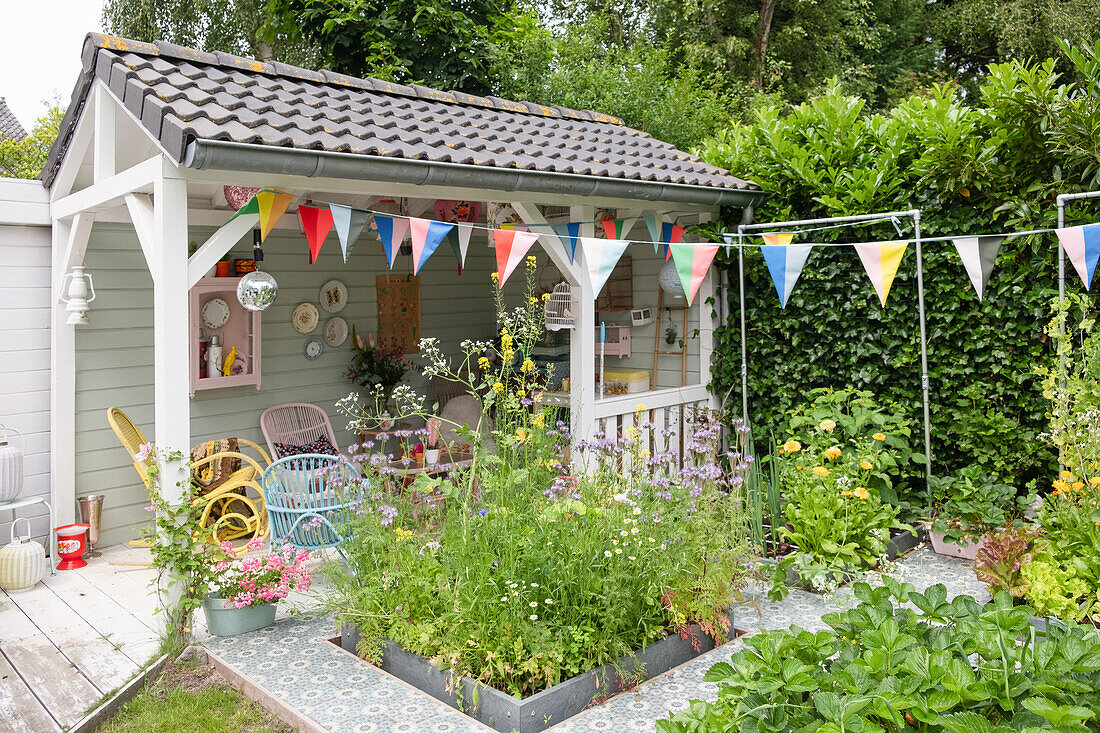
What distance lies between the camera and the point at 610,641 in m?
3.04

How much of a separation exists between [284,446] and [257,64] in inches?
103

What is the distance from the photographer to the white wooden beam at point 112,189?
357cm

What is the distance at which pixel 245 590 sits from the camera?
3.64 meters

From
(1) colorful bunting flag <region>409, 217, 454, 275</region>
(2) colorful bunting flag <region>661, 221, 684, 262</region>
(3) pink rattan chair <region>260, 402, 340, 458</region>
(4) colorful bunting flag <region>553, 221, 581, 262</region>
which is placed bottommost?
(3) pink rattan chair <region>260, 402, 340, 458</region>

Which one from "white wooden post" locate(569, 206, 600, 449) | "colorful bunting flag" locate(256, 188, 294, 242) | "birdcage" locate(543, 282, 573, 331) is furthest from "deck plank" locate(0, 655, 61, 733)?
"birdcage" locate(543, 282, 573, 331)

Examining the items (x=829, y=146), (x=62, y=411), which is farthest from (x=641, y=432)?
(x=62, y=411)

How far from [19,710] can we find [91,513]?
2.15 meters

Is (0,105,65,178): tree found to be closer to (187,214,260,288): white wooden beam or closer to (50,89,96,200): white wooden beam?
(50,89,96,200): white wooden beam

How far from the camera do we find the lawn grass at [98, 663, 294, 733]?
9.76 ft

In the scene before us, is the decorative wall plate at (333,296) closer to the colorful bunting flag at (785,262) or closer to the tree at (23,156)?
the colorful bunting flag at (785,262)

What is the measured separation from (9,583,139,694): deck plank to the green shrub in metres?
2.60

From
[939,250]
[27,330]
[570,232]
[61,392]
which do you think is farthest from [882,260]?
[27,330]

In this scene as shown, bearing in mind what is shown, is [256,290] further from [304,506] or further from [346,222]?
[304,506]

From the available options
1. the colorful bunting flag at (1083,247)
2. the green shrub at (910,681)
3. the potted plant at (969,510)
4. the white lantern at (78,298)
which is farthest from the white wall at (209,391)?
the colorful bunting flag at (1083,247)
